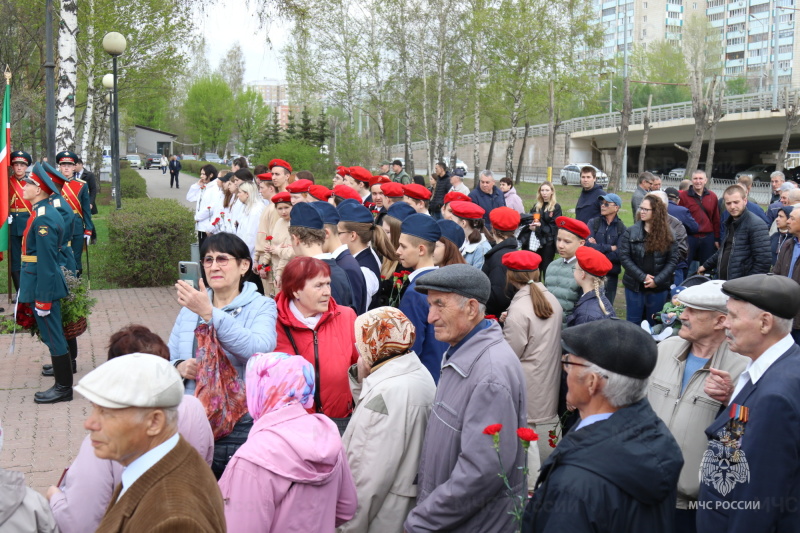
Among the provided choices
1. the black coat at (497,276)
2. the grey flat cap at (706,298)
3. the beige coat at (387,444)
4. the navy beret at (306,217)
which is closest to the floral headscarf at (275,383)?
the beige coat at (387,444)

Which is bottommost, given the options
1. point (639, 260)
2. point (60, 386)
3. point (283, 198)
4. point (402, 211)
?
point (60, 386)

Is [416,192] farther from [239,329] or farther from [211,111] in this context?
[211,111]

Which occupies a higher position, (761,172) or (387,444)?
(761,172)

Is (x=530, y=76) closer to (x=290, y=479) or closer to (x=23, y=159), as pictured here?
(x=23, y=159)

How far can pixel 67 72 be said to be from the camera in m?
15.9

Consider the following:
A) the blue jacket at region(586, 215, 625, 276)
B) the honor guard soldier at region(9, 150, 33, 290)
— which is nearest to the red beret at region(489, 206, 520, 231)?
the blue jacket at region(586, 215, 625, 276)

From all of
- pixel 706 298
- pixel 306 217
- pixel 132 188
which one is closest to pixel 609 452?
pixel 706 298

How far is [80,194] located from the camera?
44.6 feet

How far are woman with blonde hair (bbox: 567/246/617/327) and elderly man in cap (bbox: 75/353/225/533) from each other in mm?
3676

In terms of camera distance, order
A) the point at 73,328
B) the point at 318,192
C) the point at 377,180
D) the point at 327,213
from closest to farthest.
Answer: the point at 327,213 → the point at 73,328 → the point at 318,192 → the point at 377,180

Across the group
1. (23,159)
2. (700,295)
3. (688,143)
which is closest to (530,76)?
(688,143)

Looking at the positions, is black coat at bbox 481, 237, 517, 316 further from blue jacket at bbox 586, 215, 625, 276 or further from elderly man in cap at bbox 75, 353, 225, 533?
elderly man in cap at bbox 75, 353, 225, 533

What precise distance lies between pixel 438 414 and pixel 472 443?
25cm

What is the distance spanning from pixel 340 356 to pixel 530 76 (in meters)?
37.3
